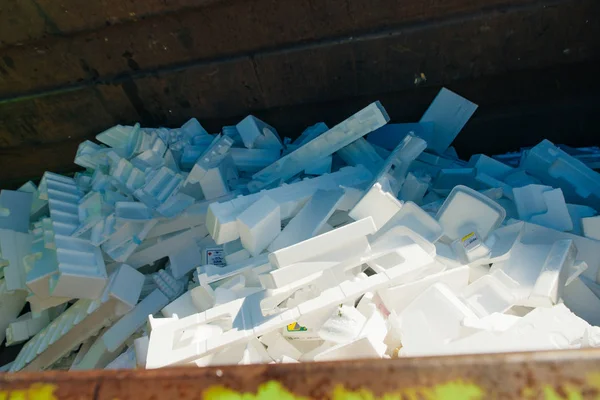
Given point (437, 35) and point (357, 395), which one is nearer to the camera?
point (357, 395)

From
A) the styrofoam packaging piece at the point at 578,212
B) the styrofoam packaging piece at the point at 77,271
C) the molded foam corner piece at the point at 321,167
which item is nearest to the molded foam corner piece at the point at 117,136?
the styrofoam packaging piece at the point at 77,271

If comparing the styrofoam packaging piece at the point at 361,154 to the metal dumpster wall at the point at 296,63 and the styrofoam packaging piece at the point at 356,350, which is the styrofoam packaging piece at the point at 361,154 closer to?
the metal dumpster wall at the point at 296,63

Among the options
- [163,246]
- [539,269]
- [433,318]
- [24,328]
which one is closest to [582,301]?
[539,269]

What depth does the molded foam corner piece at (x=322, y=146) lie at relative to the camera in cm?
238

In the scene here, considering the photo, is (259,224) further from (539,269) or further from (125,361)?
(539,269)

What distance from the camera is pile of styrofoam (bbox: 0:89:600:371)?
1698mm

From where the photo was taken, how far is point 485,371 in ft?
2.66

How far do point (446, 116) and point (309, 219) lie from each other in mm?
1164

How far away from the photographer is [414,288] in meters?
1.83

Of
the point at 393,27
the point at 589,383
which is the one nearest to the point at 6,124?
the point at 393,27

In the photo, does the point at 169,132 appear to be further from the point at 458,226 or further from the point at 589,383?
the point at 589,383

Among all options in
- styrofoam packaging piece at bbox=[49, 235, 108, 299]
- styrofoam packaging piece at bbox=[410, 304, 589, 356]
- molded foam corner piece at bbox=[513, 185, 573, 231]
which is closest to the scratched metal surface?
styrofoam packaging piece at bbox=[410, 304, 589, 356]

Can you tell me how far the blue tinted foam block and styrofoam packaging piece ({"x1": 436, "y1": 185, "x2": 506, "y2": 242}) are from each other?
0.80 m

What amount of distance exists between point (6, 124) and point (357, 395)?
316cm
